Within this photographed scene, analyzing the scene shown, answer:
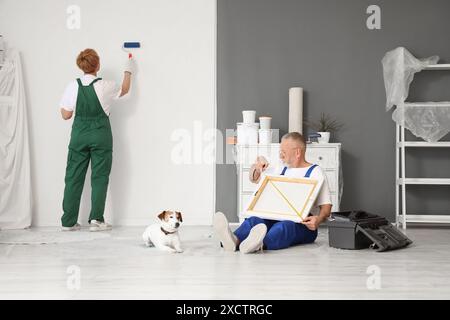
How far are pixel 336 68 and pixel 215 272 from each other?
9.97 ft

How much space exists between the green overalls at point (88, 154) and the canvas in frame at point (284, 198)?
1675 millimetres

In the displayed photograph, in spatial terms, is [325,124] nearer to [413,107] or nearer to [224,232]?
[413,107]

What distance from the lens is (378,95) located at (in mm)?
5387

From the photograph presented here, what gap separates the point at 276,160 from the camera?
504cm

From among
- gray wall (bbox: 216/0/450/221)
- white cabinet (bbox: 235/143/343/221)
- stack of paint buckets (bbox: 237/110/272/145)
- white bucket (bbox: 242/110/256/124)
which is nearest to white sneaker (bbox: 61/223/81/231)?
gray wall (bbox: 216/0/450/221)

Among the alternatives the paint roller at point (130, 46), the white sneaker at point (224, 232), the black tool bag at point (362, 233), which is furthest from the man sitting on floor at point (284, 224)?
the paint roller at point (130, 46)

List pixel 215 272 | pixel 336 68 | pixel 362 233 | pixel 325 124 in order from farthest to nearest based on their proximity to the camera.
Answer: pixel 336 68
pixel 325 124
pixel 362 233
pixel 215 272

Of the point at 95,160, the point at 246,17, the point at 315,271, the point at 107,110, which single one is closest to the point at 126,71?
the point at 107,110

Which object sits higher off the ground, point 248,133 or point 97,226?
point 248,133

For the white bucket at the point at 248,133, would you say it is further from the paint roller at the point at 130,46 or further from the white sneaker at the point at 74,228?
the white sneaker at the point at 74,228

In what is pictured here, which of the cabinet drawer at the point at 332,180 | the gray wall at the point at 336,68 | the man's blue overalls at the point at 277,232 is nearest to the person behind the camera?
the man's blue overalls at the point at 277,232

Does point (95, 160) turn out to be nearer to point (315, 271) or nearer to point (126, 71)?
point (126, 71)

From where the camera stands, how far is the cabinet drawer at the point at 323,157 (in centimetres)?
500

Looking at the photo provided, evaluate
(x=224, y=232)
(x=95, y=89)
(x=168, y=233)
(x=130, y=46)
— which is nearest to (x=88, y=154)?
(x=95, y=89)
